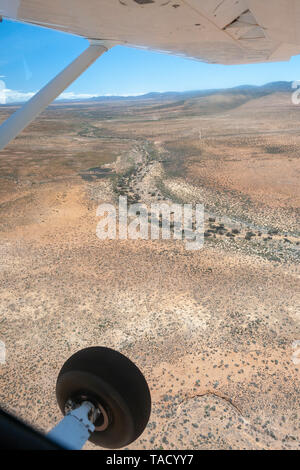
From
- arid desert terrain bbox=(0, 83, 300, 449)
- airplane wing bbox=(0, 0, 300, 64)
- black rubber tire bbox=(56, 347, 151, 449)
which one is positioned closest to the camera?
airplane wing bbox=(0, 0, 300, 64)

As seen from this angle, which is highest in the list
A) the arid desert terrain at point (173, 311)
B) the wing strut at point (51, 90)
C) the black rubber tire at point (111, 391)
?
the wing strut at point (51, 90)

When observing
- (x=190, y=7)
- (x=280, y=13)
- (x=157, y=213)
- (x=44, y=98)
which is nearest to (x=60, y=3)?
(x=190, y=7)

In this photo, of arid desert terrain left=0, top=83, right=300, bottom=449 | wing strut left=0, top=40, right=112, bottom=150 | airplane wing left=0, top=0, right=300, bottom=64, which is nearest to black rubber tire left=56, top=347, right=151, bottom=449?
arid desert terrain left=0, top=83, right=300, bottom=449

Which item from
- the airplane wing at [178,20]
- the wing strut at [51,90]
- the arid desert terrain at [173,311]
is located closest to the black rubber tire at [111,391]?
the arid desert terrain at [173,311]

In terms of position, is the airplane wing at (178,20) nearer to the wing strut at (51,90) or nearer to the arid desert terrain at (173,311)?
the wing strut at (51,90)

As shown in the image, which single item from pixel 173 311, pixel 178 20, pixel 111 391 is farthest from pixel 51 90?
pixel 173 311

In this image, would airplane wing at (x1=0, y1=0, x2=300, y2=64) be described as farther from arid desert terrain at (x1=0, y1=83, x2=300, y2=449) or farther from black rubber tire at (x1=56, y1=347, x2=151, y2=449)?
arid desert terrain at (x1=0, y1=83, x2=300, y2=449)
